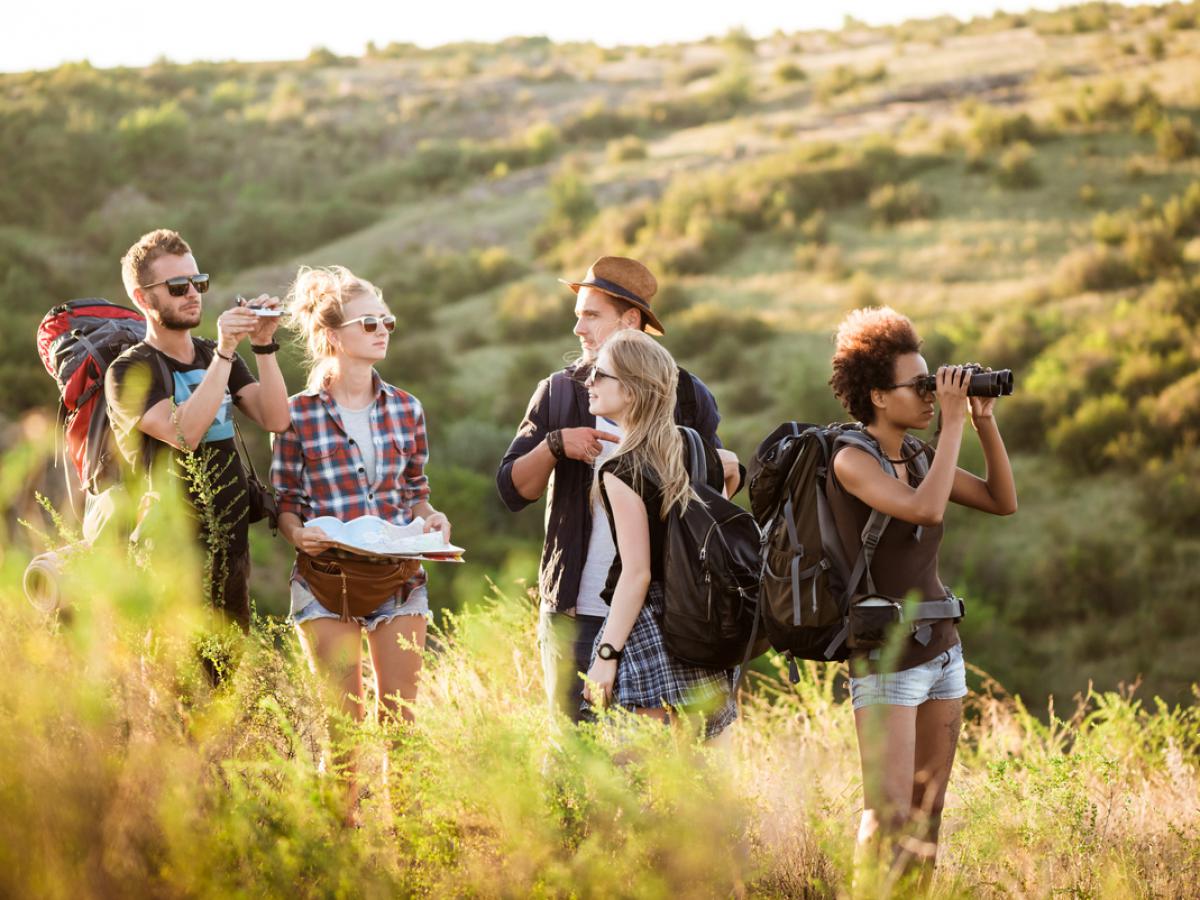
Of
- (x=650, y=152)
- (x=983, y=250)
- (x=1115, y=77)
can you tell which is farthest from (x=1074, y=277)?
(x=650, y=152)

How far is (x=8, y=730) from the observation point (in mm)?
2791

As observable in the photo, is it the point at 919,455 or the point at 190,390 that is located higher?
the point at 190,390

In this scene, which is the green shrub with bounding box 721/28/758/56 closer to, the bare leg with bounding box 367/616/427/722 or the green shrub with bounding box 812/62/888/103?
the green shrub with bounding box 812/62/888/103

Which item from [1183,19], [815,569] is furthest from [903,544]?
[1183,19]

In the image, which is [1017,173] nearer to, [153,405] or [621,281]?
[621,281]

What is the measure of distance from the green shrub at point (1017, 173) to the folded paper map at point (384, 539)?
2540 cm

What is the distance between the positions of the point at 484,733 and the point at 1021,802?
1.76 m

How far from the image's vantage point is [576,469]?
4.04 m

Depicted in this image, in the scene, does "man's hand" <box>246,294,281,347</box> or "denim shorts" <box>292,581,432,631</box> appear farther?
"denim shorts" <box>292,581,432,631</box>

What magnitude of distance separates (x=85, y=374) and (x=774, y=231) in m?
23.9

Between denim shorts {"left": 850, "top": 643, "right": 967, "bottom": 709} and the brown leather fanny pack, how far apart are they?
1.53 meters

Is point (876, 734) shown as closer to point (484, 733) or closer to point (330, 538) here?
point (484, 733)

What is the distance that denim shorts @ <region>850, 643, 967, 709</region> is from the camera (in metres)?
3.32

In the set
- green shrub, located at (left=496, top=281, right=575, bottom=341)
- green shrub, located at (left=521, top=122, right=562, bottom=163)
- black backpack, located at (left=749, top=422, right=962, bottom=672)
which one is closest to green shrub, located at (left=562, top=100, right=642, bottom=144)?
green shrub, located at (left=521, top=122, right=562, bottom=163)
